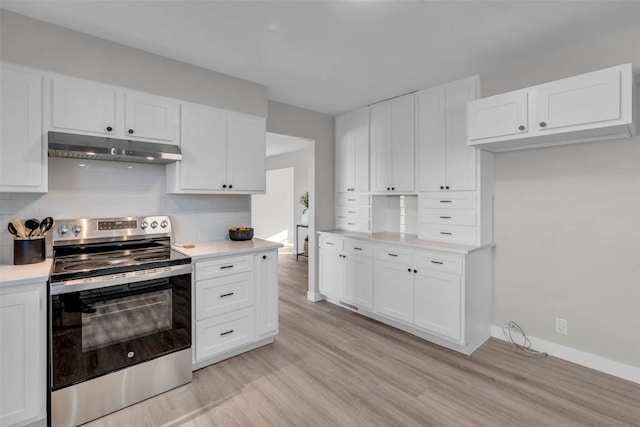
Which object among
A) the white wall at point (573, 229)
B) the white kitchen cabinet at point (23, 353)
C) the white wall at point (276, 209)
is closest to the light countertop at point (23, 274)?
the white kitchen cabinet at point (23, 353)

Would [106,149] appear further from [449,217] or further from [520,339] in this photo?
[520,339]

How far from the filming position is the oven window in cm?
202

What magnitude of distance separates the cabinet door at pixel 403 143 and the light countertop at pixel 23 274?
3.24 meters

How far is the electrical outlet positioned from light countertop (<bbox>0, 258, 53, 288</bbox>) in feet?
12.6

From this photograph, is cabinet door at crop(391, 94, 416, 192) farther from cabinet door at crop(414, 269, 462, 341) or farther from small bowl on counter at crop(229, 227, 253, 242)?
small bowl on counter at crop(229, 227, 253, 242)

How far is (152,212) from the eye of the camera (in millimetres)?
2836

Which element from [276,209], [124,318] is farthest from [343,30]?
[276,209]

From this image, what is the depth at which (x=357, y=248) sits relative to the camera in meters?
3.76

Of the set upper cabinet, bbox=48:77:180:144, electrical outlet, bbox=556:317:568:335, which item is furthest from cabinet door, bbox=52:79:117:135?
electrical outlet, bbox=556:317:568:335

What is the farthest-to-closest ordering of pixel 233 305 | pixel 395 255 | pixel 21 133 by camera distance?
pixel 395 255
pixel 233 305
pixel 21 133

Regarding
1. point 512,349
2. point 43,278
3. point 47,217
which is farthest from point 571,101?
point 47,217

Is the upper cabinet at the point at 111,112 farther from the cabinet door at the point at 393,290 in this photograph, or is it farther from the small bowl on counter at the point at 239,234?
the cabinet door at the point at 393,290

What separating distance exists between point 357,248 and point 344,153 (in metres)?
1.41

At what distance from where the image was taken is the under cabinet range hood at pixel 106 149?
2.14 m
